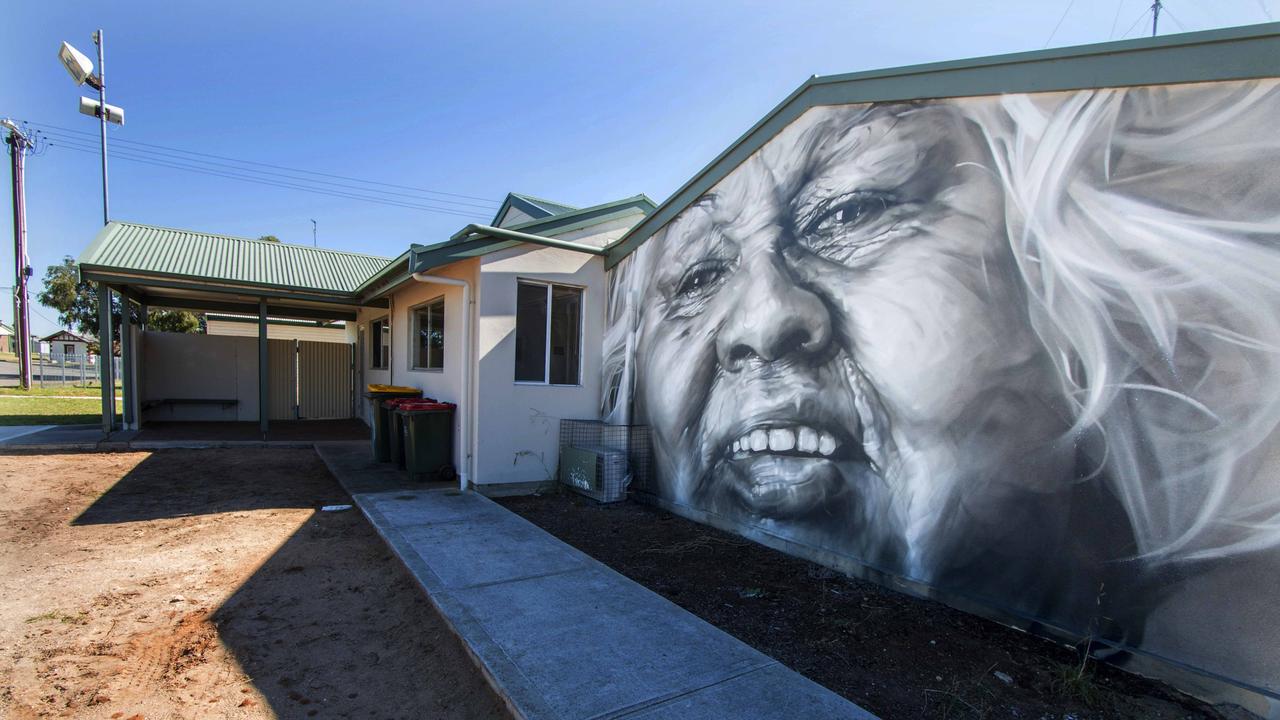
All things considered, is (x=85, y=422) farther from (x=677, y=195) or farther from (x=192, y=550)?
(x=677, y=195)

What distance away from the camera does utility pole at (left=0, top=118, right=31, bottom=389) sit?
2288 centimetres

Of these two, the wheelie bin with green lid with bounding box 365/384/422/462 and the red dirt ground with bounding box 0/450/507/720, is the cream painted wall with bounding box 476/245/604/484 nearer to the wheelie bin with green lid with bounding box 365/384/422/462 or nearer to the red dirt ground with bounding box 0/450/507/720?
the red dirt ground with bounding box 0/450/507/720

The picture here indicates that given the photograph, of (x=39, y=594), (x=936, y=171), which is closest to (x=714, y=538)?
(x=936, y=171)

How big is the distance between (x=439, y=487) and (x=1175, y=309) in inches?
299

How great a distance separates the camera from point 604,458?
698cm

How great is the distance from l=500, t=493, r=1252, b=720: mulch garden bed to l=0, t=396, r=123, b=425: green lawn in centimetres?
1500

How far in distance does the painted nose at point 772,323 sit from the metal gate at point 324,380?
1301 centimetres

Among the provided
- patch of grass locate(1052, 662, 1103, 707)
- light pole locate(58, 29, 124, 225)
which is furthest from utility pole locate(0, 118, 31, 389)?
patch of grass locate(1052, 662, 1103, 707)

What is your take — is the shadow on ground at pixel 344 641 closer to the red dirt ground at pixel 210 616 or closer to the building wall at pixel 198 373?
the red dirt ground at pixel 210 616

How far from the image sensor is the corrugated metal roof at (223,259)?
10805mm

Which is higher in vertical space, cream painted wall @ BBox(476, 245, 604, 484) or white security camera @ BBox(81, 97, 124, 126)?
white security camera @ BBox(81, 97, 124, 126)

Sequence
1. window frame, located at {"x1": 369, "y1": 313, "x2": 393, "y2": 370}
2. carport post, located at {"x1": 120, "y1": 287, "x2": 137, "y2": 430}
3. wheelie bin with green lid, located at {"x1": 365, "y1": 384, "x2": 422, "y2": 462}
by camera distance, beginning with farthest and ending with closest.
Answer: window frame, located at {"x1": 369, "y1": 313, "x2": 393, "y2": 370} → carport post, located at {"x1": 120, "y1": 287, "x2": 137, "y2": 430} → wheelie bin with green lid, located at {"x1": 365, "y1": 384, "x2": 422, "y2": 462}

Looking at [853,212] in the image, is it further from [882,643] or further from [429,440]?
[429,440]

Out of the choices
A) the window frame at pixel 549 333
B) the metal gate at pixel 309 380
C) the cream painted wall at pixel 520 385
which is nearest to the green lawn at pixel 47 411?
the metal gate at pixel 309 380
